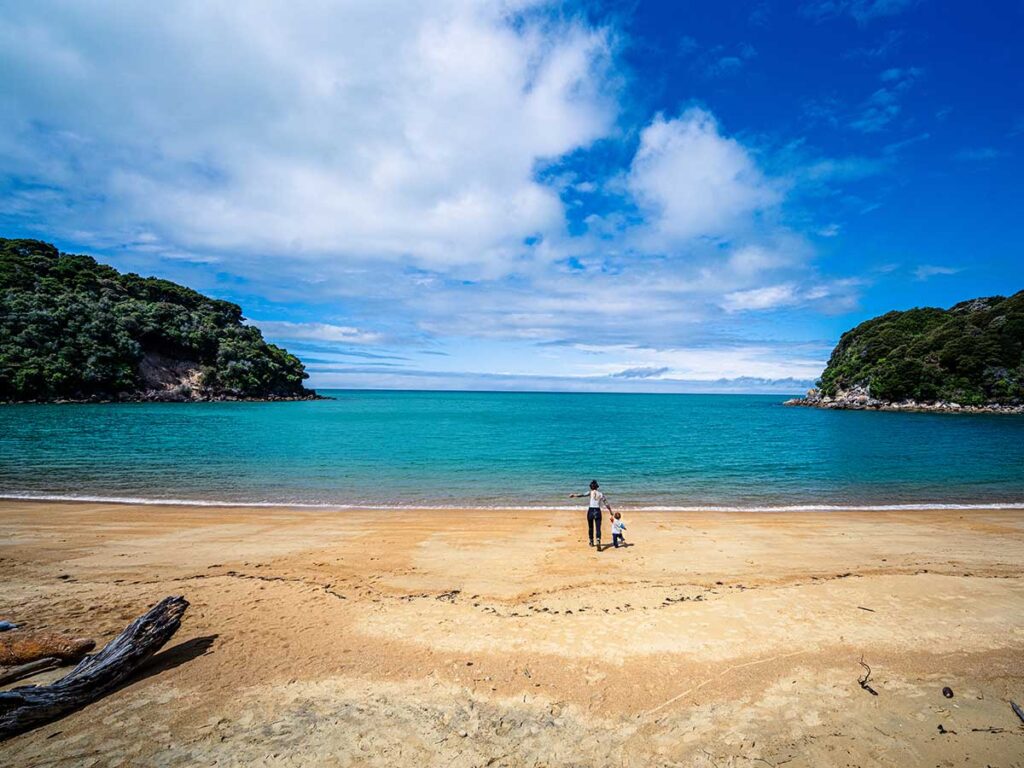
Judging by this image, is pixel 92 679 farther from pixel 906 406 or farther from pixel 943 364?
pixel 943 364

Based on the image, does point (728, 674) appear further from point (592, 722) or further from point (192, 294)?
point (192, 294)

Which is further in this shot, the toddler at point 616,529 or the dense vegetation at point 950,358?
the dense vegetation at point 950,358

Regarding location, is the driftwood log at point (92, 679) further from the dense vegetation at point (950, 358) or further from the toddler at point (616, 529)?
the dense vegetation at point (950, 358)

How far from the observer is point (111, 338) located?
88.6 meters

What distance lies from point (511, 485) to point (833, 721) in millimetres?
20251

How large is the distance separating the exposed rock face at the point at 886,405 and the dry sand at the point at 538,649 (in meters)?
99.7

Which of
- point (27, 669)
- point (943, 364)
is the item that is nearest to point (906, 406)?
point (943, 364)

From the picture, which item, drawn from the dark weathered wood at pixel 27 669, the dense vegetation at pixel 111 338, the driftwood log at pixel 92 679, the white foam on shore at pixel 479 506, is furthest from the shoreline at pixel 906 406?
the dense vegetation at pixel 111 338

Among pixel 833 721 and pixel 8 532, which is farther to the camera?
pixel 8 532

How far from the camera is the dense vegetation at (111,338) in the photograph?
77.4 meters

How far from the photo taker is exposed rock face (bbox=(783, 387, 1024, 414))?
275 feet

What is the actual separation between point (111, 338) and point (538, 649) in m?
113

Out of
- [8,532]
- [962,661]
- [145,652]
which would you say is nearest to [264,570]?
[145,652]

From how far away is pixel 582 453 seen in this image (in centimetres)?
3894
